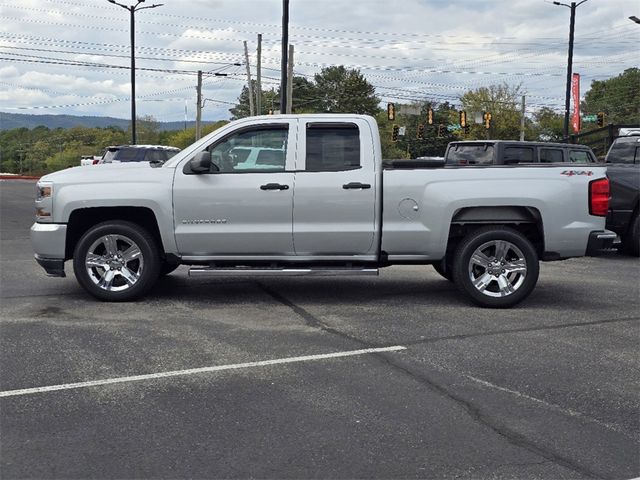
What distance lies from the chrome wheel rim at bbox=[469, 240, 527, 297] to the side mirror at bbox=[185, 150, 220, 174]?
9.64 feet

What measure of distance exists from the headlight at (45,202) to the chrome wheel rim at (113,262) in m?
0.60

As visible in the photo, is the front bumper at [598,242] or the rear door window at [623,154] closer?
the front bumper at [598,242]

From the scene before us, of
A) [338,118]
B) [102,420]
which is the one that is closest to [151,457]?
[102,420]

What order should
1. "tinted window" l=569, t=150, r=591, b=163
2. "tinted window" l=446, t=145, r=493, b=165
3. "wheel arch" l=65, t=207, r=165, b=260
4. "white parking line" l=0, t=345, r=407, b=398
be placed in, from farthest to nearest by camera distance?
1. "tinted window" l=569, t=150, r=591, b=163
2. "tinted window" l=446, t=145, r=493, b=165
3. "wheel arch" l=65, t=207, r=165, b=260
4. "white parking line" l=0, t=345, r=407, b=398

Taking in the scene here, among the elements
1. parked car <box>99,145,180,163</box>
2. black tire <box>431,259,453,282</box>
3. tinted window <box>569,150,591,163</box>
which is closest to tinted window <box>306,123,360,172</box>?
black tire <box>431,259,453,282</box>

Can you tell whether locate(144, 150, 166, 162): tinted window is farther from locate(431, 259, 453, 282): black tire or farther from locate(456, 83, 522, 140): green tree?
locate(456, 83, 522, 140): green tree

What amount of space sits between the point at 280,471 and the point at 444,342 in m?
2.88

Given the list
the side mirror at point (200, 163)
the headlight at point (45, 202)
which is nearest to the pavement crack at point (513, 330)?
the side mirror at point (200, 163)

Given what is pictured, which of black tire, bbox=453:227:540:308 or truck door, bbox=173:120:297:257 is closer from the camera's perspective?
truck door, bbox=173:120:297:257

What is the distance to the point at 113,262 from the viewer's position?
7.57m

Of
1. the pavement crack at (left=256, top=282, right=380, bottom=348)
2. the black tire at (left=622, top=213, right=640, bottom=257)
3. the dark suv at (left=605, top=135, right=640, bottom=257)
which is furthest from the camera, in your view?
the black tire at (left=622, top=213, right=640, bottom=257)

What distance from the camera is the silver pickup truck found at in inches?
290

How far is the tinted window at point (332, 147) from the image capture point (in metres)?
7.49

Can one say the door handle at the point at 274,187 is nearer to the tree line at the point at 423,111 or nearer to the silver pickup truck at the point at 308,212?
the silver pickup truck at the point at 308,212
